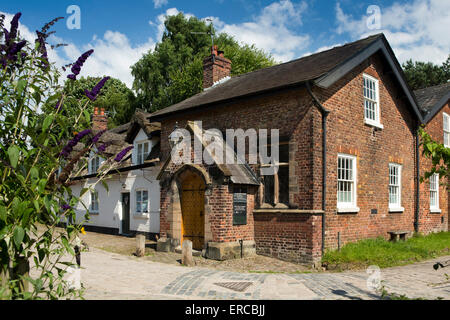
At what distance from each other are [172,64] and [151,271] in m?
33.6

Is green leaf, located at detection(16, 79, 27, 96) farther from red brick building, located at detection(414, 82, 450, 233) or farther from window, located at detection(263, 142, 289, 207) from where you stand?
red brick building, located at detection(414, 82, 450, 233)

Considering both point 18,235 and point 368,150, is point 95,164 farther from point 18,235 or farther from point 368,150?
point 18,235

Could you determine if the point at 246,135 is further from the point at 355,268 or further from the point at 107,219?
the point at 107,219

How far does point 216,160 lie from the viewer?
1312 cm

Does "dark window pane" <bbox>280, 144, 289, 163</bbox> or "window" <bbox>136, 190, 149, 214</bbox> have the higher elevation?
"dark window pane" <bbox>280, 144, 289, 163</bbox>

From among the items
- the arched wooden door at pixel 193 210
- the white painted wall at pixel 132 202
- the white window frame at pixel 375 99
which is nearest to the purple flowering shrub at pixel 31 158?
the arched wooden door at pixel 193 210

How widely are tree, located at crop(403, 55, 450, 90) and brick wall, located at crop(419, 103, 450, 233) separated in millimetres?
22431

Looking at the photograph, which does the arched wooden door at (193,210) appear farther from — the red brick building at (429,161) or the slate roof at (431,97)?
the slate roof at (431,97)

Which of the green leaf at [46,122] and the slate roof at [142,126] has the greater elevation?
the slate roof at [142,126]

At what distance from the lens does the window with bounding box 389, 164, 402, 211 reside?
1604cm

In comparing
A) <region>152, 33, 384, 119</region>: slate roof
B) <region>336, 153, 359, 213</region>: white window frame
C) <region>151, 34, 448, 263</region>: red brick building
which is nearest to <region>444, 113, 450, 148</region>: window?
<region>151, 34, 448, 263</region>: red brick building

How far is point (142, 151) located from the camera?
20188 millimetres

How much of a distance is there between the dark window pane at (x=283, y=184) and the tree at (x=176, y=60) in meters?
24.8

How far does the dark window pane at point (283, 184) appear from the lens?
13164 mm
